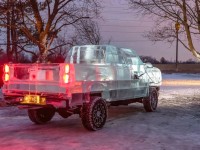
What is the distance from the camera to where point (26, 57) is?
4038cm

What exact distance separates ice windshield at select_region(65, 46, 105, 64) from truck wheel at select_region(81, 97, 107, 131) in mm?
1741

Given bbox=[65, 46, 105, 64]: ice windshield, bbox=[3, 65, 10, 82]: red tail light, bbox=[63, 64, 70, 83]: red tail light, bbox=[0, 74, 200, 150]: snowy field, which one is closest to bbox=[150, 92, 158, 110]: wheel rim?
bbox=[0, 74, 200, 150]: snowy field

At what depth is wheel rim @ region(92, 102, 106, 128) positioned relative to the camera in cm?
999

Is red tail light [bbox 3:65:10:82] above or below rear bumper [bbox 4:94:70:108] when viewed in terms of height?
above

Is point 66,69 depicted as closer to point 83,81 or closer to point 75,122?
point 83,81

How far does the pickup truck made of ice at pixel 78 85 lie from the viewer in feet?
30.5

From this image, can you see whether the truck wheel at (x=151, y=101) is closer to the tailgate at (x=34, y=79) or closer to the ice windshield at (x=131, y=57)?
the ice windshield at (x=131, y=57)

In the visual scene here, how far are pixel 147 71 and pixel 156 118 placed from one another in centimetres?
210

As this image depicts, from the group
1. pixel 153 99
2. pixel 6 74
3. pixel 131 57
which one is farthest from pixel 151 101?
pixel 6 74

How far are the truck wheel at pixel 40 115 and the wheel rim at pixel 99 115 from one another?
1.52 m

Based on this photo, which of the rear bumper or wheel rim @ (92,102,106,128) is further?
wheel rim @ (92,102,106,128)

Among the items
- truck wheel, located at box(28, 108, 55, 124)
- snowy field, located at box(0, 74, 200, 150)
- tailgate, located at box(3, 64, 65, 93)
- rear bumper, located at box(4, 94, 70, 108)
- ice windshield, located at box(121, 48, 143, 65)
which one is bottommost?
snowy field, located at box(0, 74, 200, 150)

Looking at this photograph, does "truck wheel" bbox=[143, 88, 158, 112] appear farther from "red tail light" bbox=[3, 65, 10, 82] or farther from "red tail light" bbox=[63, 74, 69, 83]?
"red tail light" bbox=[3, 65, 10, 82]

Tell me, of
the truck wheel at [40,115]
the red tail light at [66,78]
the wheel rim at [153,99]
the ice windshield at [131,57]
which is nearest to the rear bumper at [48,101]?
the red tail light at [66,78]
